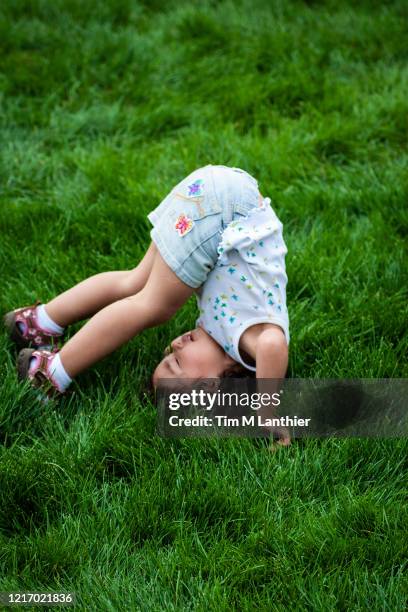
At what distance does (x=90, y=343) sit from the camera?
8.77ft

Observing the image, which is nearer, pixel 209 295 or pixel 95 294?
pixel 209 295

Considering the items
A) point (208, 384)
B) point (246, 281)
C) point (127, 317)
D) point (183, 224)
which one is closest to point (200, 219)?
point (183, 224)

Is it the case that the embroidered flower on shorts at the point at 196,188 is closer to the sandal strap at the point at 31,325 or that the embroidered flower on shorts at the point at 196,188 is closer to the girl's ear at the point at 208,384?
the girl's ear at the point at 208,384

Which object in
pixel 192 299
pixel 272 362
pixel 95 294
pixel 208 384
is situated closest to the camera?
pixel 272 362

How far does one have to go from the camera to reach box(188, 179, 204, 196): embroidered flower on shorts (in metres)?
2.59

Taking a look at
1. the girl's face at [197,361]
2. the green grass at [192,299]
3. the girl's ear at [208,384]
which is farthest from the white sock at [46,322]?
the girl's ear at [208,384]

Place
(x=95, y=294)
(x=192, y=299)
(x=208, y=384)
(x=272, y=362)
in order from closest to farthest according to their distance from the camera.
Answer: (x=272, y=362), (x=208, y=384), (x=95, y=294), (x=192, y=299)

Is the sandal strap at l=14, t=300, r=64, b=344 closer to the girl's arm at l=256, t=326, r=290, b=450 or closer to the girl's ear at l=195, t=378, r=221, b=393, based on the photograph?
the girl's ear at l=195, t=378, r=221, b=393

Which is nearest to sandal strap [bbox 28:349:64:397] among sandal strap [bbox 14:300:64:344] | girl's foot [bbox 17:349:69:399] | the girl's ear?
girl's foot [bbox 17:349:69:399]

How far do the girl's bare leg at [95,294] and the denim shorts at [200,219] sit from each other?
258 millimetres

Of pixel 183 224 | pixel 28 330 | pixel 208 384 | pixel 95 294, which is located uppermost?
pixel 183 224

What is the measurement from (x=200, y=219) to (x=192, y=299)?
60cm

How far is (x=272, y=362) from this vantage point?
8.30ft

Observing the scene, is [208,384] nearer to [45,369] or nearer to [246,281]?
[246,281]
